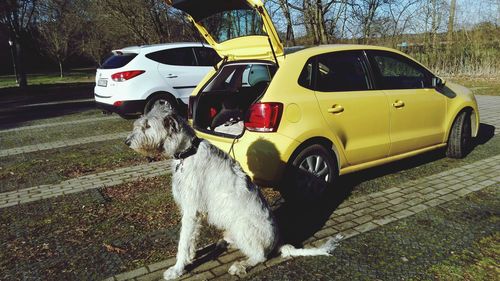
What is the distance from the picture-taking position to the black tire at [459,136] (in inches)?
246

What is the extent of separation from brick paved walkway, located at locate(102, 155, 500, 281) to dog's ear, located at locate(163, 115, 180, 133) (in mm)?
1263

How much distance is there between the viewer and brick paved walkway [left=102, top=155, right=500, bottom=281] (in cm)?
339

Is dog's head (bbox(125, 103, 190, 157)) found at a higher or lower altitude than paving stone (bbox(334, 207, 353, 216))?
higher

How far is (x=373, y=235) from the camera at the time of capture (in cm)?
Answer: 394

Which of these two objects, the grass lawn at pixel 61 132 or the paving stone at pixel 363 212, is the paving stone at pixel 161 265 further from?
the grass lawn at pixel 61 132

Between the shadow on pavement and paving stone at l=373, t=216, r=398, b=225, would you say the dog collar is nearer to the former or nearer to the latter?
Answer: paving stone at l=373, t=216, r=398, b=225

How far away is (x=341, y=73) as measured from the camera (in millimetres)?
4918

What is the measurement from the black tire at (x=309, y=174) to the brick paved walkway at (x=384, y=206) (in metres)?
0.35

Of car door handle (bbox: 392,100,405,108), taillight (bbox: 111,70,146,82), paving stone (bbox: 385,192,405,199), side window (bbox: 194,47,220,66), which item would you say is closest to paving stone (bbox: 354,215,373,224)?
paving stone (bbox: 385,192,405,199)

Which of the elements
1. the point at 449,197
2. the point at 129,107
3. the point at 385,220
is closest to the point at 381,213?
the point at 385,220

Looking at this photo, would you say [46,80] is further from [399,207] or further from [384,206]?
[399,207]

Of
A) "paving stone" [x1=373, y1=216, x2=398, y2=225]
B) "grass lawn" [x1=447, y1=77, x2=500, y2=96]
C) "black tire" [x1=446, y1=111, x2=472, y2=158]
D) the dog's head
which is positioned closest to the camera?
the dog's head

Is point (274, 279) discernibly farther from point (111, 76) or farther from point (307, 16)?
point (307, 16)

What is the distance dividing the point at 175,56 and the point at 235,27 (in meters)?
5.20
